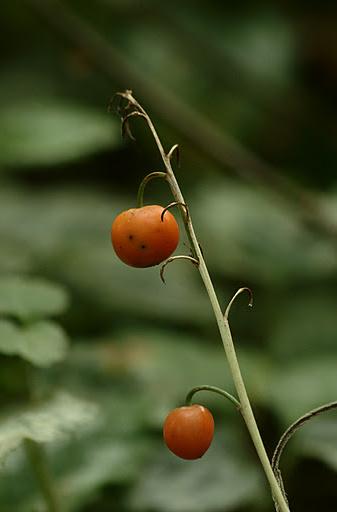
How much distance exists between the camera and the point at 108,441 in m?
1.78

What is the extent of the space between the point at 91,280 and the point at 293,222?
817 mm

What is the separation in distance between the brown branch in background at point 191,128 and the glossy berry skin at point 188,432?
1661mm

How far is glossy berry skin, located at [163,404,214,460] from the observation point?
1048mm

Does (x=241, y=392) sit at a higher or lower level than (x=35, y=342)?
higher

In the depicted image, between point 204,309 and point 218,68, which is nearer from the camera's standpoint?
point 204,309

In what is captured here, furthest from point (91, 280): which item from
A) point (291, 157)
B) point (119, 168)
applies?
point (291, 157)

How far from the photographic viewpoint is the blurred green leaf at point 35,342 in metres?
1.37

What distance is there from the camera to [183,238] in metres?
3.06

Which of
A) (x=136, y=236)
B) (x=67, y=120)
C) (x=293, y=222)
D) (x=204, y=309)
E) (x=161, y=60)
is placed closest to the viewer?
(x=136, y=236)

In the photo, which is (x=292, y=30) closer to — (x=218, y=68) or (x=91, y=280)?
(x=218, y=68)

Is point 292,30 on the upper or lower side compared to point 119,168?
upper

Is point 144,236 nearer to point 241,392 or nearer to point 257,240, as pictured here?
point 241,392

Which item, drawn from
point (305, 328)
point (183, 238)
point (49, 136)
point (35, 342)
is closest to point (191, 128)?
point (183, 238)

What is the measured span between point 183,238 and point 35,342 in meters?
1.68
